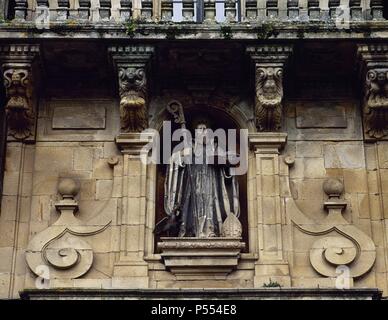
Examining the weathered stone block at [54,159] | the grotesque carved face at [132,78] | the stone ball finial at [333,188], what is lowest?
the stone ball finial at [333,188]

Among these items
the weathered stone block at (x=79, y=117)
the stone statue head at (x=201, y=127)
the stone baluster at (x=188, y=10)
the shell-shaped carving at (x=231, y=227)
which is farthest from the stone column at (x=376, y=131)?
the weathered stone block at (x=79, y=117)

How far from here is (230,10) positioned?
635 inches

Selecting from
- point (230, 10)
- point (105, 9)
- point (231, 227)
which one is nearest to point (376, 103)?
point (230, 10)

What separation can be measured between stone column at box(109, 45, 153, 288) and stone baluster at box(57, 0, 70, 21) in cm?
78

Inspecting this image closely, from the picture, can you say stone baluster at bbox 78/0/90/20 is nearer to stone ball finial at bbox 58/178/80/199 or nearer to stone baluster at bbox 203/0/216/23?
stone baluster at bbox 203/0/216/23

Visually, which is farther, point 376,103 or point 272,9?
point 272,9

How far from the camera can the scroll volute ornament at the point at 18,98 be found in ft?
51.2

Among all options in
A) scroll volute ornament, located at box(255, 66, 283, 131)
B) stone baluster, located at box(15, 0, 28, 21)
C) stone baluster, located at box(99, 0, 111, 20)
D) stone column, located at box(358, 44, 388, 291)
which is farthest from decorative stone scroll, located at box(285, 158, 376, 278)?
stone baluster, located at box(15, 0, 28, 21)

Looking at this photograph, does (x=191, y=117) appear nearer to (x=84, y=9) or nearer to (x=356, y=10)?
(x=84, y=9)

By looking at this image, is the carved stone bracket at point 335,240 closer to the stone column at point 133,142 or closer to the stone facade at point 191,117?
the stone facade at point 191,117

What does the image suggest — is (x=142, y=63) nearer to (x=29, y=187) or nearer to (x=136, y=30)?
(x=136, y=30)

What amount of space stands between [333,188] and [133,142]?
2.56 m

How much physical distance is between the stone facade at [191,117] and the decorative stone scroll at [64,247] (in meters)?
0.02

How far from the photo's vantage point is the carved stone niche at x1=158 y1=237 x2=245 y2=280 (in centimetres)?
1501
